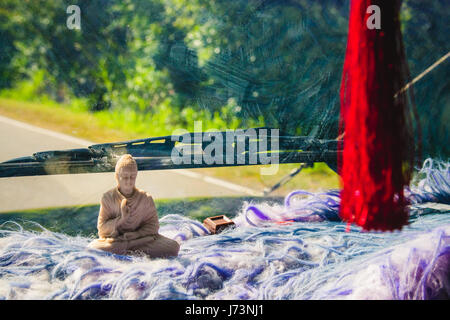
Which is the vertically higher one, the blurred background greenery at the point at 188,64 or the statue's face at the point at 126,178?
the blurred background greenery at the point at 188,64

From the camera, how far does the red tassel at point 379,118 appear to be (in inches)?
45.7

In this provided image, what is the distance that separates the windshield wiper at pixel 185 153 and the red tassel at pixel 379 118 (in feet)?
2.25

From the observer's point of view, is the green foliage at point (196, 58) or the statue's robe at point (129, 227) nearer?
the statue's robe at point (129, 227)

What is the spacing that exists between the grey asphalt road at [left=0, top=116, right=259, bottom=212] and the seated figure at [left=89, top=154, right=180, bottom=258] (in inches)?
19.7

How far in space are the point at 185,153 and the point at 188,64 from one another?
0.40 metres

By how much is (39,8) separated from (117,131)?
53cm

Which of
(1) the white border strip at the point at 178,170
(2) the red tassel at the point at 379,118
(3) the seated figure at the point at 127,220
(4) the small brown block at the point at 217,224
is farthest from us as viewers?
(1) the white border strip at the point at 178,170

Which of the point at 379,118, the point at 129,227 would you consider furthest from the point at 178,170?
the point at 379,118

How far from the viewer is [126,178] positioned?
4.12 ft

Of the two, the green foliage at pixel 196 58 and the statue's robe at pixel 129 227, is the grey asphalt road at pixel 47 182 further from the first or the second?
the statue's robe at pixel 129 227

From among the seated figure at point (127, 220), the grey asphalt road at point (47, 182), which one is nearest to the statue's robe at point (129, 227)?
the seated figure at point (127, 220)

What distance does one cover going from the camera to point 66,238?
1515mm

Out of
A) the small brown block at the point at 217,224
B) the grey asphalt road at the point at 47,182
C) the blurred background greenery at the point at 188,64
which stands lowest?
the small brown block at the point at 217,224

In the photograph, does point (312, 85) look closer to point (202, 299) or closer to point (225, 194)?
point (225, 194)
